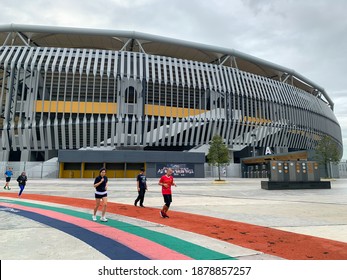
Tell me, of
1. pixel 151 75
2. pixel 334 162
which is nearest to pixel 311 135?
pixel 334 162

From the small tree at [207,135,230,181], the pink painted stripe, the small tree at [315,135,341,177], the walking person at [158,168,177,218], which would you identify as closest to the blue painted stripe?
the pink painted stripe

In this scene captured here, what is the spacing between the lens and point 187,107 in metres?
42.0

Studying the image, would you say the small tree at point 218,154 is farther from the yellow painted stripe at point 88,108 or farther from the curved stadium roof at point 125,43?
the curved stadium roof at point 125,43

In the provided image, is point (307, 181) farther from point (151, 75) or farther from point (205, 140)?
point (151, 75)

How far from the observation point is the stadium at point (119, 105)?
36438 mm

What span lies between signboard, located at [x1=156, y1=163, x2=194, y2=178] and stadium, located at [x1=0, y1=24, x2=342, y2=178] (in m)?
0.15

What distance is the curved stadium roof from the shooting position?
4086cm

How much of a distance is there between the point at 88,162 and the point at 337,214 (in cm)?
3215

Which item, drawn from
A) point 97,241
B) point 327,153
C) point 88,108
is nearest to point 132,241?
point 97,241

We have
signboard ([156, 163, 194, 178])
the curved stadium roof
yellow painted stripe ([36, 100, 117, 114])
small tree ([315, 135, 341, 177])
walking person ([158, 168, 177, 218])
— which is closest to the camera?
walking person ([158, 168, 177, 218])

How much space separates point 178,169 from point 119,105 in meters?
12.9

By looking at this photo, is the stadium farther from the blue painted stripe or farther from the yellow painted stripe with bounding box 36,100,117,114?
the blue painted stripe

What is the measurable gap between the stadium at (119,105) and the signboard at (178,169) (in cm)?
15

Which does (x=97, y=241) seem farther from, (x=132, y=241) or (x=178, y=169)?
(x=178, y=169)
